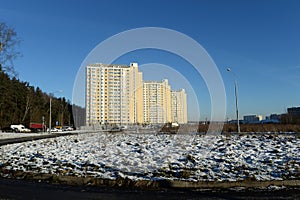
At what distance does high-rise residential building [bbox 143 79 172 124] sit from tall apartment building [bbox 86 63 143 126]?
6.42 ft

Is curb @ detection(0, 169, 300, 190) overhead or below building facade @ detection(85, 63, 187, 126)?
below

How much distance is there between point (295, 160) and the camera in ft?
35.4

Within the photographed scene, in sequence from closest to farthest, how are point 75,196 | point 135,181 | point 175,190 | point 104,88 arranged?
1. point 75,196
2. point 175,190
3. point 135,181
4. point 104,88

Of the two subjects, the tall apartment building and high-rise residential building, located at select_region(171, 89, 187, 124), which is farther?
high-rise residential building, located at select_region(171, 89, 187, 124)

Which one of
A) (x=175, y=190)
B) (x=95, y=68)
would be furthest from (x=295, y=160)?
(x=95, y=68)

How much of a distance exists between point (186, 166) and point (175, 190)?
9.30 feet

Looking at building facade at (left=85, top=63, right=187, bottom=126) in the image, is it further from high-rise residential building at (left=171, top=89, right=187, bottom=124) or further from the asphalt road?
the asphalt road

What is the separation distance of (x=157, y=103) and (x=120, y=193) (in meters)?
45.4

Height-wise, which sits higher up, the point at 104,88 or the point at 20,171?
the point at 104,88

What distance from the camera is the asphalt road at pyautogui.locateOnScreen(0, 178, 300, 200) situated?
6.79m

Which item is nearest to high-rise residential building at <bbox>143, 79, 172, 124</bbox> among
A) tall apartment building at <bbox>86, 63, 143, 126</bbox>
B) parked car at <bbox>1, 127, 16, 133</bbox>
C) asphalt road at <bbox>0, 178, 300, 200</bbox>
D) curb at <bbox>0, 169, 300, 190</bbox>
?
tall apartment building at <bbox>86, 63, 143, 126</bbox>

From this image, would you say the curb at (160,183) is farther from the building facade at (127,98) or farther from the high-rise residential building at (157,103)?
the high-rise residential building at (157,103)

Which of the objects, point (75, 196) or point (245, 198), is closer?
point (245, 198)

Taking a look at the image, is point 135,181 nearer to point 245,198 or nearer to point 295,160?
point 245,198
